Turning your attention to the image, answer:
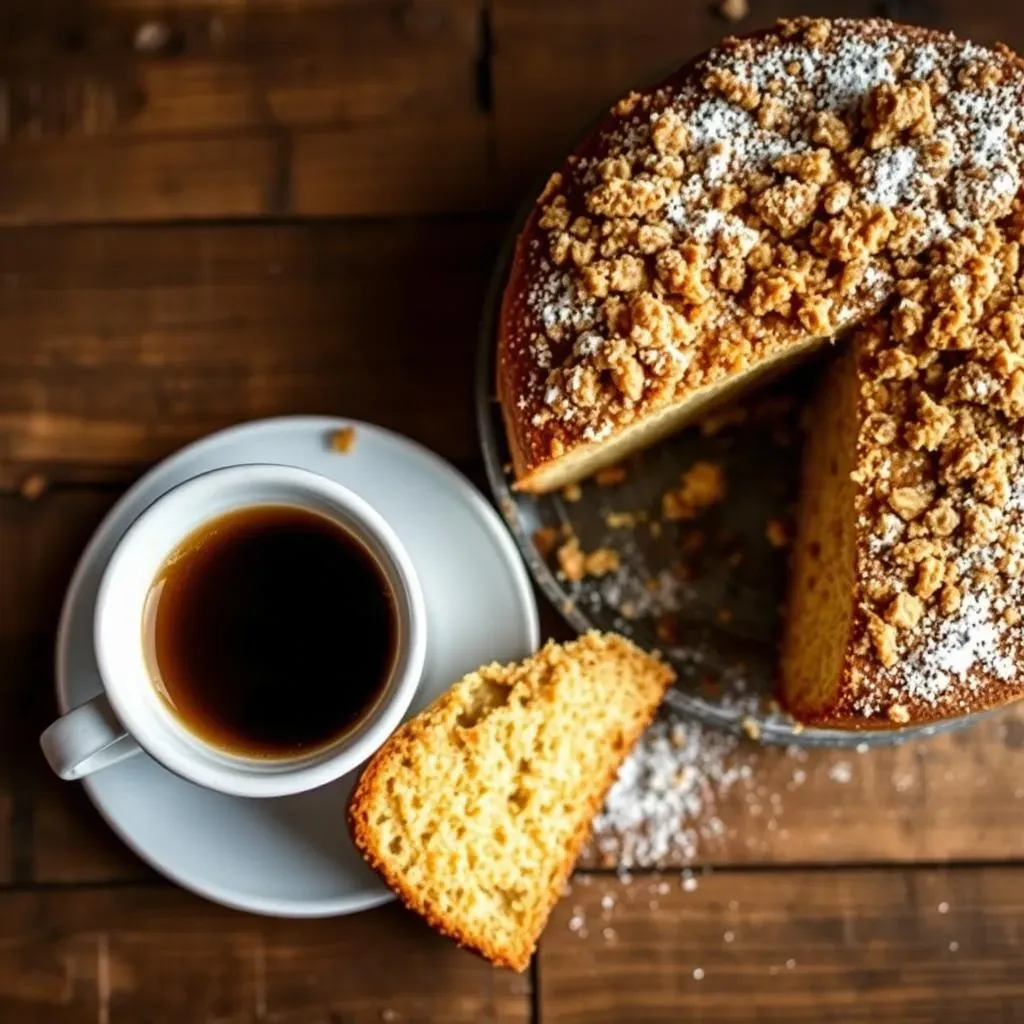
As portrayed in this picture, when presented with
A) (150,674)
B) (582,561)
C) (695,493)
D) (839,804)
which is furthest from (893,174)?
(150,674)

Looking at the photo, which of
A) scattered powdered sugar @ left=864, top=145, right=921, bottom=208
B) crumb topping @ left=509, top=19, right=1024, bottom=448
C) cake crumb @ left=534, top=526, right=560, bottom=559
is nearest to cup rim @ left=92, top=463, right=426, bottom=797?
crumb topping @ left=509, top=19, right=1024, bottom=448

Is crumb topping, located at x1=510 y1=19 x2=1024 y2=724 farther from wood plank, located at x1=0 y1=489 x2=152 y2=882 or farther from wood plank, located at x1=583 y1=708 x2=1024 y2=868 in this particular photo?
wood plank, located at x1=0 y1=489 x2=152 y2=882

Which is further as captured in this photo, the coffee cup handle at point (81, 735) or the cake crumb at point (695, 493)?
the cake crumb at point (695, 493)

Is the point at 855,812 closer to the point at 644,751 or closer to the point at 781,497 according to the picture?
the point at 644,751

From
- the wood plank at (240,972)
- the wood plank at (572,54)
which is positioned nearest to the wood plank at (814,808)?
the wood plank at (240,972)

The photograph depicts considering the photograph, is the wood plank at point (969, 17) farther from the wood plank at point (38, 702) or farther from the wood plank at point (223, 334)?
the wood plank at point (38, 702)

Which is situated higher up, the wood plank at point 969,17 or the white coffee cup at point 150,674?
the wood plank at point 969,17
